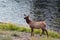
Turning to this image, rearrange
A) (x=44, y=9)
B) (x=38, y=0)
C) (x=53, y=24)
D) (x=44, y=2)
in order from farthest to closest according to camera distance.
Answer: (x=38, y=0)
(x=44, y=2)
(x=44, y=9)
(x=53, y=24)

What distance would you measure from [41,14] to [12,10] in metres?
2.70

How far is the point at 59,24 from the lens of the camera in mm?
19875

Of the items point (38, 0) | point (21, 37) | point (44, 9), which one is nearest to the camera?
point (21, 37)

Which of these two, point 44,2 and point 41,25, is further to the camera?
point 44,2

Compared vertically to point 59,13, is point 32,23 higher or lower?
higher

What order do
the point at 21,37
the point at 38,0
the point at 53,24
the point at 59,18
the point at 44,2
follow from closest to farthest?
the point at 21,37 < the point at 53,24 < the point at 59,18 < the point at 44,2 < the point at 38,0

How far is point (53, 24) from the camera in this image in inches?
766

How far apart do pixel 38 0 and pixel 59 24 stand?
45.5ft

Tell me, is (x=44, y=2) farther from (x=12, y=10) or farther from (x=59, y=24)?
(x=59, y=24)

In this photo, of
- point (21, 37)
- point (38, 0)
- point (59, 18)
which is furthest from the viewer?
point (38, 0)

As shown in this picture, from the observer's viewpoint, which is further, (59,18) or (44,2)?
(44,2)

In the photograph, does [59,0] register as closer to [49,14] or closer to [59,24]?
[49,14]

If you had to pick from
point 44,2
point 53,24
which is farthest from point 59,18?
point 44,2

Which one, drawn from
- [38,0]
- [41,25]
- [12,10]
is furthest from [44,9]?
[41,25]
